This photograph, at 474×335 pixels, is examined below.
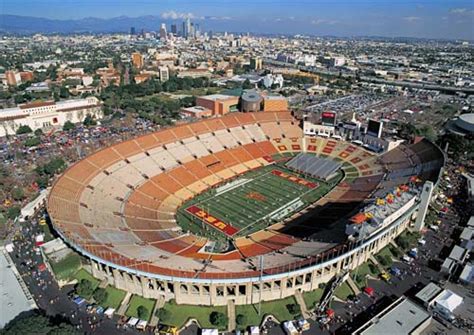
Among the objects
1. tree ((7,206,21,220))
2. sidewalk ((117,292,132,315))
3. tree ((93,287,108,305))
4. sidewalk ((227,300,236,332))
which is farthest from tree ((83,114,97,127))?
sidewalk ((227,300,236,332))

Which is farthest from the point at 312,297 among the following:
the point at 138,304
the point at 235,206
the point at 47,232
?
the point at 47,232

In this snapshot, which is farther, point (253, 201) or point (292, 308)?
point (253, 201)

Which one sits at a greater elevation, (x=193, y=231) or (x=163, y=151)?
(x=163, y=151)

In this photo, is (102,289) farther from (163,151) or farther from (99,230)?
(163,151)

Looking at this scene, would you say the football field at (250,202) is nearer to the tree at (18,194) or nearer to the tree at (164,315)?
the tree at (164,315)

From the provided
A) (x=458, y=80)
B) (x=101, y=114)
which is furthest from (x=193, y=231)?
(x=458, y=80)

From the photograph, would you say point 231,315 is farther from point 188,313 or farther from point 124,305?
point 124,305

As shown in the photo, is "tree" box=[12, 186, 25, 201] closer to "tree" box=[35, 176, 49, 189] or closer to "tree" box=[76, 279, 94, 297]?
"tree" box=[35, 176, 49, 189]
